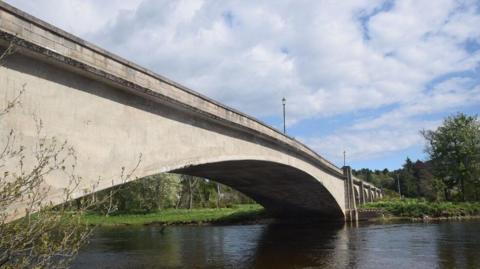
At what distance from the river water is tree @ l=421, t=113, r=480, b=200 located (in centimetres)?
2366

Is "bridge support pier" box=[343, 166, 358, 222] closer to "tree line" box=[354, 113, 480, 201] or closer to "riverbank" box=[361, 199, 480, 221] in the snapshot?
"riverbank" box=[361, 199, 480, 221]

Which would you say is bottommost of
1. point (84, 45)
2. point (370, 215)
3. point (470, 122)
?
point (370, 215)

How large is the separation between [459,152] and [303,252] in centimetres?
3576

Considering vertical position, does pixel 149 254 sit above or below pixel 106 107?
below

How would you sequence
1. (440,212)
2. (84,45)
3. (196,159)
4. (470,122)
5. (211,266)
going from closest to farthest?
(84,45) → (196,159) → (211,266) → (440,212) → (470,122)

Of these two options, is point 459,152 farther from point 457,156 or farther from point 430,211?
point 430,211

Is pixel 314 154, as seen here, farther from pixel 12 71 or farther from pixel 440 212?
pixel 12 71

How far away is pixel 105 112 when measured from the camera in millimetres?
13023

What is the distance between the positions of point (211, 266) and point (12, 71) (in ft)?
37.3

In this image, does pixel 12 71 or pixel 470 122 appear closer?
pixel 12 71

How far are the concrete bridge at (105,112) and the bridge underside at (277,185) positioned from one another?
13.2 feet

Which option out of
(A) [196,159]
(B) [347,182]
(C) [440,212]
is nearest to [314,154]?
(B) [347,182]

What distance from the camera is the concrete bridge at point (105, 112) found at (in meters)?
10.5

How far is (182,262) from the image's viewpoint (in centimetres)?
1964
